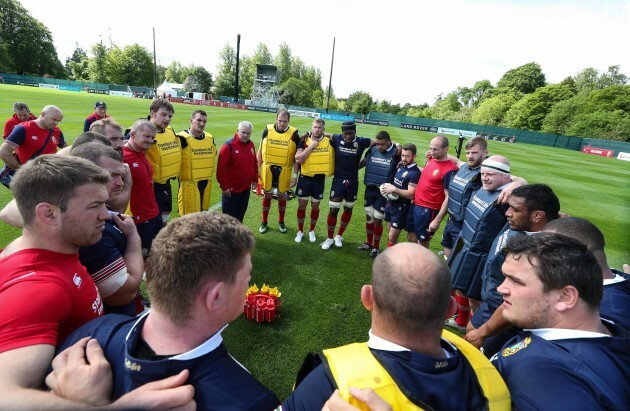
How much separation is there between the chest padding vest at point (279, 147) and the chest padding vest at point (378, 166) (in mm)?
1556

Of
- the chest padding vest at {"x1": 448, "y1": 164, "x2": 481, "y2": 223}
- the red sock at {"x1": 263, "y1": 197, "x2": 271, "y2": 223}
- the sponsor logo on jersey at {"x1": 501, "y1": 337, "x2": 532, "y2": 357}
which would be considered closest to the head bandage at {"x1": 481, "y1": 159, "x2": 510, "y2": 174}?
the chest padding vest at {"x1": 448, "y1": 164, "x2": 481, "y2": 223}

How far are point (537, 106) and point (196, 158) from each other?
5653cm

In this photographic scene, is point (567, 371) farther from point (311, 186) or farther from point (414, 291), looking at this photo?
point (311, 186)

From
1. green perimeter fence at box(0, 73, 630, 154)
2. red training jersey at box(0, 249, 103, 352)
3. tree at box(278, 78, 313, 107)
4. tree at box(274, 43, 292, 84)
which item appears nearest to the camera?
red training jersey at box(0, 249, 103, 352)

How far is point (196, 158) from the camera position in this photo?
5.54 metres

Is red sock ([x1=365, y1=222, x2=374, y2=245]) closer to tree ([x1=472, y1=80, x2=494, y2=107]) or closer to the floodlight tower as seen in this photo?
the floodlight tower

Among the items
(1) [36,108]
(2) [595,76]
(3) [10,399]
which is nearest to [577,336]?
(3) [10,399]

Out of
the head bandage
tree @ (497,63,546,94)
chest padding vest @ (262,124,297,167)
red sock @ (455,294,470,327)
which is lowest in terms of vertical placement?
red sock @ (455,294,470,327)

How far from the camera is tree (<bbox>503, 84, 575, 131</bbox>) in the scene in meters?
47.7

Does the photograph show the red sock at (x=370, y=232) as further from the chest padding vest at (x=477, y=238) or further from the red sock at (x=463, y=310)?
the chest padding vest at (x=477, y=238)

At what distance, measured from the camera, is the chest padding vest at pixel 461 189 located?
4277 mm

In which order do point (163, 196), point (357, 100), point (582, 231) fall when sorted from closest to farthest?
1. point (582, 231)
2. point (163, 196)
3. point (357, 100)

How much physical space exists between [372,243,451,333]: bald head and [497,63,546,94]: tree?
74.6 meters

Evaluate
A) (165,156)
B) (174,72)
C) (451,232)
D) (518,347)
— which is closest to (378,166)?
(451,232)
